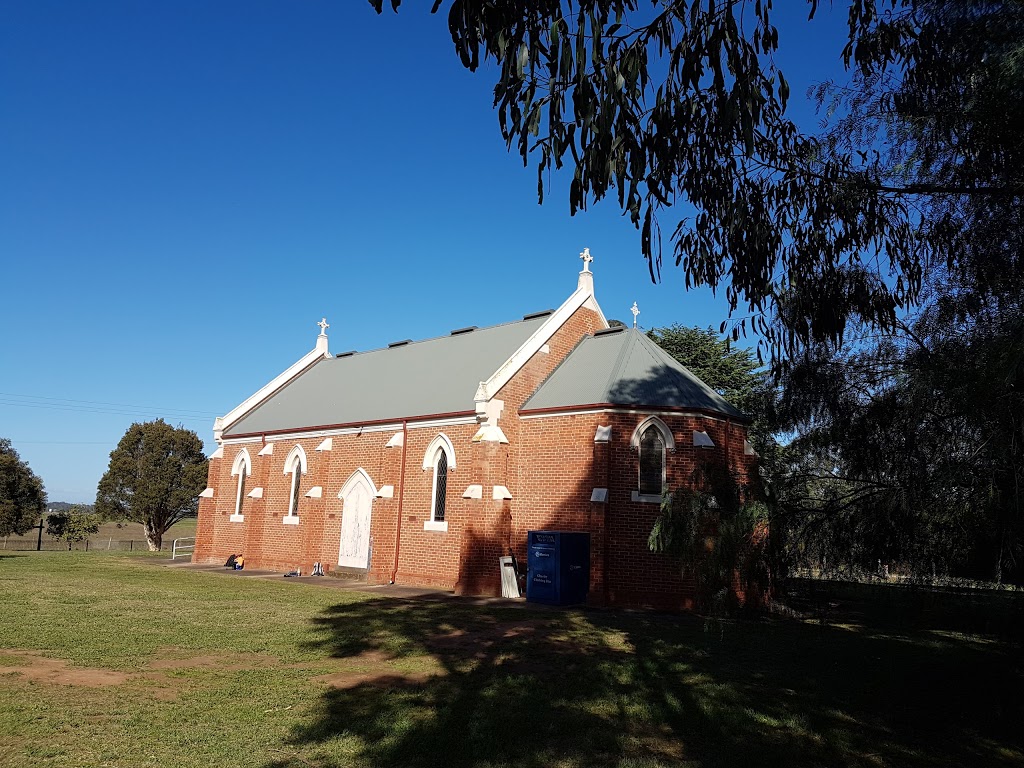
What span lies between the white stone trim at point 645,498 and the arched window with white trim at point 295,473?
566 inches

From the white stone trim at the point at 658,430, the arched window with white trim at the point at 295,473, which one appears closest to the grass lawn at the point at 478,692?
the white stone trim at the point at 658,430

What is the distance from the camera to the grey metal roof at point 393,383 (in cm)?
2462

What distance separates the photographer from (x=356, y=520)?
25297 millimetres

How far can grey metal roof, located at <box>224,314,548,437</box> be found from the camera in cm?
2462

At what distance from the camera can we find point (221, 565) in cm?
2986

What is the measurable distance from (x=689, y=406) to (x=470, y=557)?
7642mm

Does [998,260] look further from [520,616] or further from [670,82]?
[520,616]

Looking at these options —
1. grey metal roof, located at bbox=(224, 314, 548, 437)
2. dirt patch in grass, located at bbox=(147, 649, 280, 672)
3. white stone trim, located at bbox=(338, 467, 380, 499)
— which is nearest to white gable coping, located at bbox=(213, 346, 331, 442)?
grey metal roof, located at bbox=(224, 314, 548, 437)

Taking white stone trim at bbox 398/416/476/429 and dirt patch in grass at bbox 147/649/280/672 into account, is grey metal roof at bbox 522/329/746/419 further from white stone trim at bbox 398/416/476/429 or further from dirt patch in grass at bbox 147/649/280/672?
dirt patch in grass at bbox 147/649/280/672

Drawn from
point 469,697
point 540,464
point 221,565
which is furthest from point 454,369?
point 469,697

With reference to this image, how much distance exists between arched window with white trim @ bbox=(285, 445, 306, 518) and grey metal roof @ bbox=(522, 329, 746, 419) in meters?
10.8

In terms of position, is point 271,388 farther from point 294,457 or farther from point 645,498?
point 645,498

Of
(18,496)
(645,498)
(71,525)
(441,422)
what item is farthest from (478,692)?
(71,525)

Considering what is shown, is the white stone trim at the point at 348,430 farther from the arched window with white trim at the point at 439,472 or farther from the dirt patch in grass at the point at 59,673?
the dirt patch in grass at the point at 59,673
